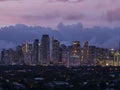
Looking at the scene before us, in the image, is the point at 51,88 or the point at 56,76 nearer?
the point at 51,88

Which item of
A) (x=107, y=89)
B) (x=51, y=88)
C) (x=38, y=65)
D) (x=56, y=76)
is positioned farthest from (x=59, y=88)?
(x=38, y=65)

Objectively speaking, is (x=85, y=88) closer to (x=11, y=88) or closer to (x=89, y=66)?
(x=11, y=88)

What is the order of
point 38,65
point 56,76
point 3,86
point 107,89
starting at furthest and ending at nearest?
1. point 38,65
2. point 56,76
3. point 3,86
4. point 107,89

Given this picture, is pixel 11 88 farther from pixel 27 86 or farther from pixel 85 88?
pixel 85 88

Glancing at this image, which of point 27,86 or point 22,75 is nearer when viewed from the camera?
point 27,86

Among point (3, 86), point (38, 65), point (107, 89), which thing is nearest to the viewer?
point (107, 89)

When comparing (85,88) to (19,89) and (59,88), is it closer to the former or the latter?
(59,88)

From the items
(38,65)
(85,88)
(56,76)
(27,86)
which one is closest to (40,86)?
(27,86)

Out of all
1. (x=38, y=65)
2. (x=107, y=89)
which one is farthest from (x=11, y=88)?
(x=38, y=65)
